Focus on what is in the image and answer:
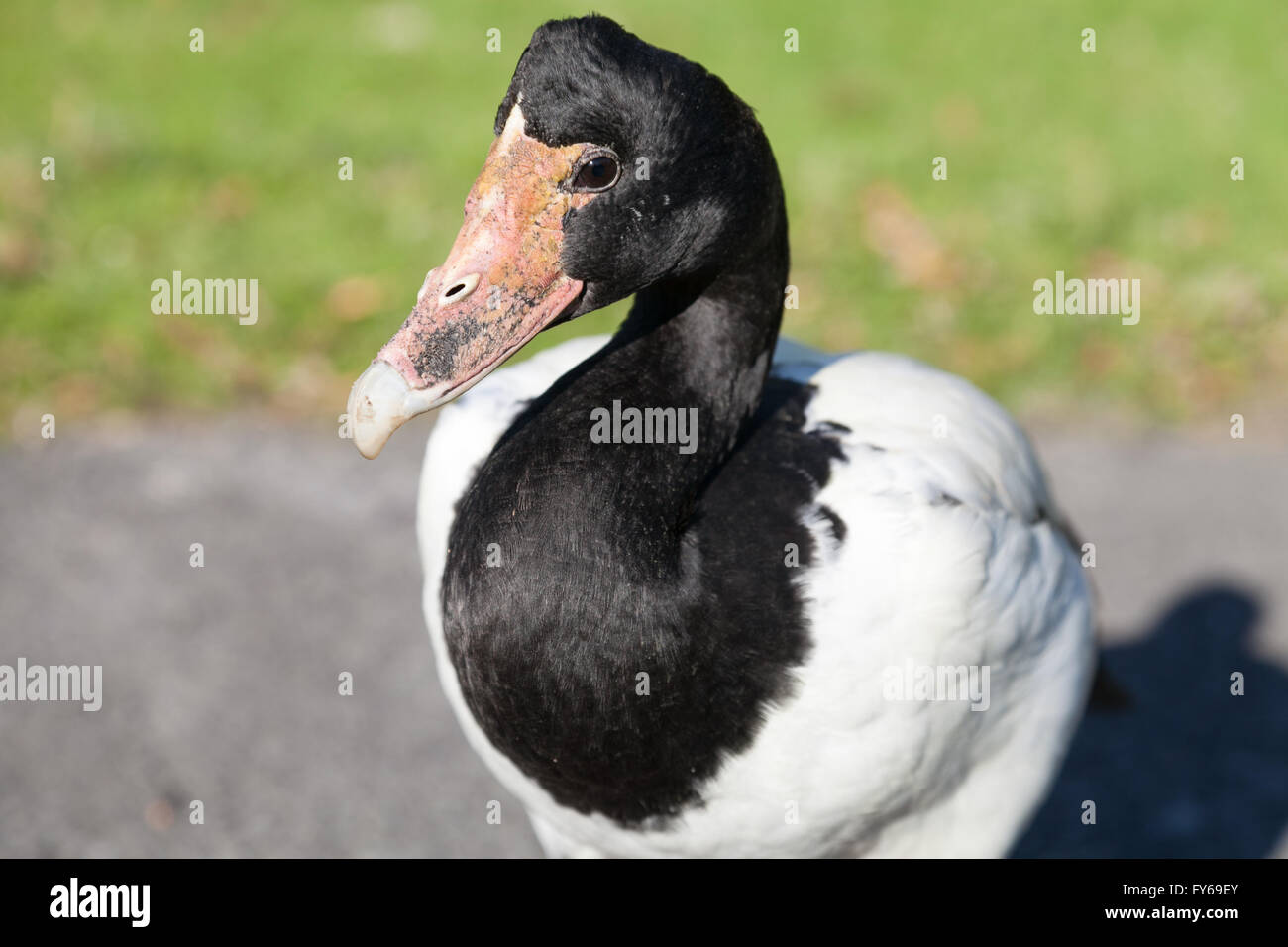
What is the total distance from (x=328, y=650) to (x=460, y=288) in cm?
231

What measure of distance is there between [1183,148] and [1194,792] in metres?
→ 3.91

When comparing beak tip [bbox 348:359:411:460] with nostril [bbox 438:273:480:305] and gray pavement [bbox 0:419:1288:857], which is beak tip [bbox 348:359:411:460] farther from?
gray pavement [bbox 0:419:1288:857]

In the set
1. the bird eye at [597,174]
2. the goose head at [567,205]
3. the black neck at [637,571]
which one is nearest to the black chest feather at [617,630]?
the black neck at [637,571]

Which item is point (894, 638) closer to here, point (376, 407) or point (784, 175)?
point (376, 407)

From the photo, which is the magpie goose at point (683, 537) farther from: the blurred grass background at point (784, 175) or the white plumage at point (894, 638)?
the blurred grass background at point (784, 175)

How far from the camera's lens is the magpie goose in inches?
96.3

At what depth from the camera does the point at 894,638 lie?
8.77 ft

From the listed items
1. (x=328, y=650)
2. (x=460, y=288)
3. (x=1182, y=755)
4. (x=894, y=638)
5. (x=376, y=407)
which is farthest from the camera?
(x=328, y=650)

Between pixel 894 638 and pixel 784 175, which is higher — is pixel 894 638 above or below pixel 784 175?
below

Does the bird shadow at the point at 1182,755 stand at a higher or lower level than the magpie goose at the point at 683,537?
lower

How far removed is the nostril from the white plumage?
1.73 ft

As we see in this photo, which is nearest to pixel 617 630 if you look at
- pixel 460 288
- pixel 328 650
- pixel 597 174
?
pixel 460 288

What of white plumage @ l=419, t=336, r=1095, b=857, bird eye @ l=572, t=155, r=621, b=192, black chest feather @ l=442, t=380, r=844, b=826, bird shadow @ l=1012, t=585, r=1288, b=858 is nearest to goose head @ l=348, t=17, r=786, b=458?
bird eye @ l=572, t=155, r=621, b=192

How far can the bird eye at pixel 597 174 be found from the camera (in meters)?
2.46
